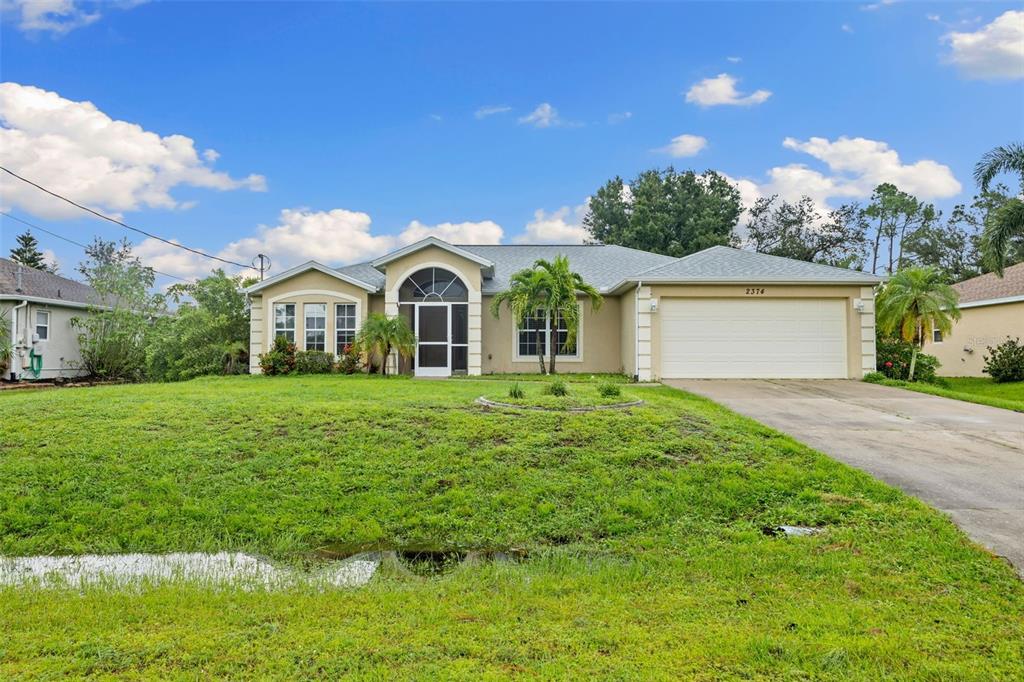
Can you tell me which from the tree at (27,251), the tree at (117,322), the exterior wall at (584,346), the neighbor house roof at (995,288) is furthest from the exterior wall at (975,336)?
the tree at (27,251)

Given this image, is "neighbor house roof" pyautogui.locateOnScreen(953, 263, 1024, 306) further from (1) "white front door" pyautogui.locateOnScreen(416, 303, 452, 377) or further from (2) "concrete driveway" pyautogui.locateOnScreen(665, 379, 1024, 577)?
(1) "white front door" pyautogui.locateOnScreen(416, 303, 452, 377)

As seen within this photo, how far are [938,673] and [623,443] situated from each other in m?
4.32

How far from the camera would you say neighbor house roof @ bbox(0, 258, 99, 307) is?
20141 mm

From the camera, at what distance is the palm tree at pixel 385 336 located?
15883 mm

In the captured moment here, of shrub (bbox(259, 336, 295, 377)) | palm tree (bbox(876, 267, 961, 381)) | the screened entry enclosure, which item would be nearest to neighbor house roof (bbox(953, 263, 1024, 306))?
palm tree (bbox(876, 267, 961, 381))

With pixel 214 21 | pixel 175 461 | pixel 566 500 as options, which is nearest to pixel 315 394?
pixel 175 461

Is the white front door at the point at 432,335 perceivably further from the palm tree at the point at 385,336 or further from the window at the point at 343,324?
the window at the point at 343,324

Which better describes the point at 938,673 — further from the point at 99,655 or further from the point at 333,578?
the point at 99,655

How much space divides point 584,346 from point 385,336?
Result: 19.9 feet

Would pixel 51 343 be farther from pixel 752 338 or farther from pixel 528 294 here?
pixel 752 338

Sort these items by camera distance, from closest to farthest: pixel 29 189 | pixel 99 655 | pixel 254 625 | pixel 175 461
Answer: pixel 99 655 < pixel 254 625 < pixel 175 461 < pixel 29 189

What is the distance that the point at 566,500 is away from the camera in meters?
5.79

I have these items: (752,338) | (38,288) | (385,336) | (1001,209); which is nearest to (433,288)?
(385,336)

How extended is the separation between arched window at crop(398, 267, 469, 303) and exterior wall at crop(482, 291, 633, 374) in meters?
1.29
